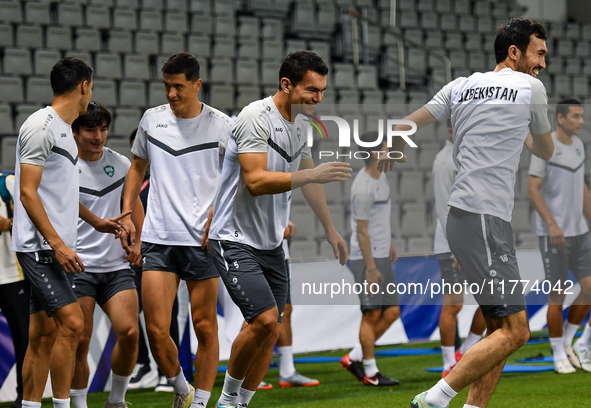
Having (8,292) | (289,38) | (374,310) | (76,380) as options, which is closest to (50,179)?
(76,380)

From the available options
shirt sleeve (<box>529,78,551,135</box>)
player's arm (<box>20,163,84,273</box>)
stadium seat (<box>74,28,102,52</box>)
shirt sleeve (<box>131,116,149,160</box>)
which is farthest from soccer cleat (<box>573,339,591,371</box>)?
stadium seat (<box>74,28,102,52</box>)

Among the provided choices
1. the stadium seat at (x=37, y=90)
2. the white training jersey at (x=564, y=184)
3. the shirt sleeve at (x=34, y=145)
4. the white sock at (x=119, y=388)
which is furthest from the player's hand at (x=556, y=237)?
the stadium seat at (x=37, y=90)

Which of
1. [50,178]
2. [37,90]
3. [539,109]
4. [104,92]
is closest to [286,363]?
[50,178]

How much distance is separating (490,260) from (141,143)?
2216 mm

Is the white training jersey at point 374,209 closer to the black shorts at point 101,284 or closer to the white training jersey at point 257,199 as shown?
the white training jersey at point 257,199

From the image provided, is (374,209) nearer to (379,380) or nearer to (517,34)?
(379,380)

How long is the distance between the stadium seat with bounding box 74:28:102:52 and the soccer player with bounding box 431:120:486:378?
718 cm

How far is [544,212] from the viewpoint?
5844mm

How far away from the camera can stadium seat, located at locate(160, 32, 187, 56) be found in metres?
11.7

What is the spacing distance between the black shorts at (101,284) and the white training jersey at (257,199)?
904 millimetres

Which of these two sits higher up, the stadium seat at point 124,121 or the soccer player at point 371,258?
the stadium seat at point 124,121

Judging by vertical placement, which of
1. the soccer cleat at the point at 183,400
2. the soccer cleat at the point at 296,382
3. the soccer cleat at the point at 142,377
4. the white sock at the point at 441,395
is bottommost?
the soccer cleat at the point at 142,377

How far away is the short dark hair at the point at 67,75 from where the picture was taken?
149 inches

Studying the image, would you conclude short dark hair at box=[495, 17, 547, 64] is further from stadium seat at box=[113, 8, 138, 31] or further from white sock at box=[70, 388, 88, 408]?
stadium seat at box=[113, 8, 138, 31]
